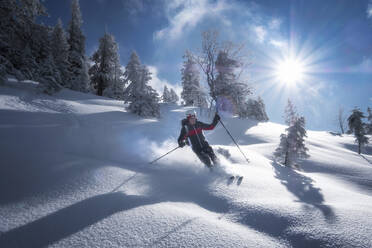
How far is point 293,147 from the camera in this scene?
1109 cm

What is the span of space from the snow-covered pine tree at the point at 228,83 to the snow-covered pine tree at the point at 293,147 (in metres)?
9.65

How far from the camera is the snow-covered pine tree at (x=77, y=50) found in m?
27.1

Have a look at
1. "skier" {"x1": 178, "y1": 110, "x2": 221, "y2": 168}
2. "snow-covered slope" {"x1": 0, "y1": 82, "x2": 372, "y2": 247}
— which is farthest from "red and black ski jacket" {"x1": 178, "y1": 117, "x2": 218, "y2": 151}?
"snow-covered slope" {"x1": 0, "y1": 82, "x2": 372, "y2": 247}

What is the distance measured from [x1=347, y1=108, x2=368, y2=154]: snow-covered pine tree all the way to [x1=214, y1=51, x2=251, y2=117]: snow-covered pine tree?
20.7 m

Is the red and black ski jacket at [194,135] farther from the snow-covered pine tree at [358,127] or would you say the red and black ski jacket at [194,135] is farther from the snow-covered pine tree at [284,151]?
the snow-covered pine tree at [358,127]

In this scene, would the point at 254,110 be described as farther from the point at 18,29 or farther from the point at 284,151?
the point at 18,29

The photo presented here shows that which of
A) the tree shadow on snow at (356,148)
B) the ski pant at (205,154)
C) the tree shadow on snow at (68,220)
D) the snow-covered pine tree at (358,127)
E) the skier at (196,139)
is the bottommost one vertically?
the tree shadow on snow at (356,148)

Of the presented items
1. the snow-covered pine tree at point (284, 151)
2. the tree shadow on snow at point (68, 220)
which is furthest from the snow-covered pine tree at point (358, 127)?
the tree shadow on snow at point (68, 220)

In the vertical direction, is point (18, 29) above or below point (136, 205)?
above

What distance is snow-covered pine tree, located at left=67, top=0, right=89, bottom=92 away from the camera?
27.1m

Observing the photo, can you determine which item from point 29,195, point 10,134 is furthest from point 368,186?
point 10,134

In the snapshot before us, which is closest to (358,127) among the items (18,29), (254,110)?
(254,110)

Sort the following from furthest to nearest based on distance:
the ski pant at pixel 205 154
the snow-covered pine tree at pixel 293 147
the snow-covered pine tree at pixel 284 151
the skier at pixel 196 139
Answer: the snow-covered pine tree at pixel 284 151
the snow-covered pine tree at pixel 293 147
the skier at pixel 196 139
the ski pant at pixel 205 154

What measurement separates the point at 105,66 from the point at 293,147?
31.1m
